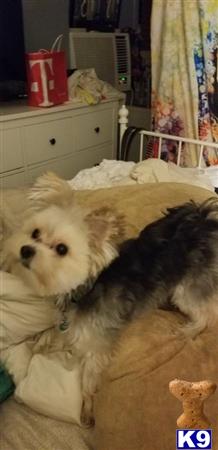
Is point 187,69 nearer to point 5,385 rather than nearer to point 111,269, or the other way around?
point 111,269

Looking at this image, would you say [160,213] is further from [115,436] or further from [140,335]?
[115,436]

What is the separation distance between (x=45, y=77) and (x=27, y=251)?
161cm

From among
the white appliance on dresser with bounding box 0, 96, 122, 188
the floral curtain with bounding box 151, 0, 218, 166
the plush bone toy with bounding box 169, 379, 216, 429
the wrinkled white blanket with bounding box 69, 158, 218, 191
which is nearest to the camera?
the plush bone toy with bounding box 169, 379, 216, 429

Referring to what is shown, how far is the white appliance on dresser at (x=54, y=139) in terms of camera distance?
226 centimetres

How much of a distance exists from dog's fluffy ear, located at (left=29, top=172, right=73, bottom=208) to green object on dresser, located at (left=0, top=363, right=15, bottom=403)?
19.4 inches

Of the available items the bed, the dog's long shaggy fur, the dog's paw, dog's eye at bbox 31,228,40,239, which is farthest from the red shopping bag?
the dog's paw

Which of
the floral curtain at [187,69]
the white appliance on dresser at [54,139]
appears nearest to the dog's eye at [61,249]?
the white appliance on dresser at [54,139]

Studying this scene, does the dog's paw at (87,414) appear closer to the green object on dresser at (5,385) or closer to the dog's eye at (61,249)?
the green object on dresser at (5,385)

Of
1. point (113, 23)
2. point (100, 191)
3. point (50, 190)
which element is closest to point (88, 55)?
point (113, 23)

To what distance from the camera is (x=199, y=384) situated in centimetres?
102

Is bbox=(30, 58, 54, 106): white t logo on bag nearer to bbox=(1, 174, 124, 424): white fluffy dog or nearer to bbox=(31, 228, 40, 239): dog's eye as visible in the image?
bbox=(1, 174, 124, 424): white fluffy dog

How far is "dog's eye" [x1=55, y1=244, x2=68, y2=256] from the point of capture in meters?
1.11

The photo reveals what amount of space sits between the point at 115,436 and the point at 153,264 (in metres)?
0.49

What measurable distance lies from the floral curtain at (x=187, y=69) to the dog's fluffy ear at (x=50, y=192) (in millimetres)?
1353
